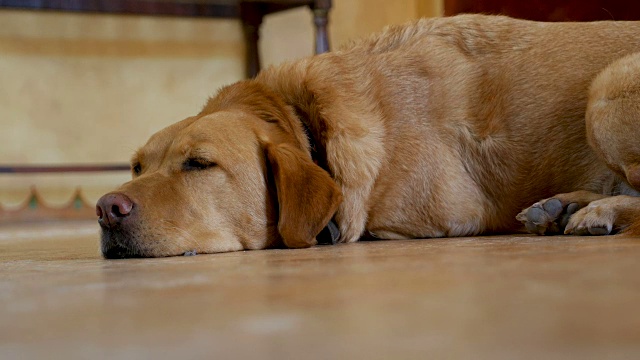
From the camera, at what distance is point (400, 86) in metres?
2.40

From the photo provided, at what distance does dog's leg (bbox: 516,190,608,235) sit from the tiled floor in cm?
74

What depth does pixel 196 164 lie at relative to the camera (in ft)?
7.16

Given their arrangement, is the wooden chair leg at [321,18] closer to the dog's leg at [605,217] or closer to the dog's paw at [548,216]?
the dog's paw at [548,216]

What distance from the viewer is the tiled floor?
Result: 25.5 inches

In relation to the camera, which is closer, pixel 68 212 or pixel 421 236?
pixel 421 236

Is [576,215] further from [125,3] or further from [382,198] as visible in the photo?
[125,3]

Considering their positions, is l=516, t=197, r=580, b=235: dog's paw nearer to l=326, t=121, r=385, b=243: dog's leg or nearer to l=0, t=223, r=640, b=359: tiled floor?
l=326, t=121, r=385, b=243: dog's leg

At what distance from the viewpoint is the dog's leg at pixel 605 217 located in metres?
2.03

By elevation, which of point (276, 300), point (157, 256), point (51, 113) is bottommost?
point (51, 113)

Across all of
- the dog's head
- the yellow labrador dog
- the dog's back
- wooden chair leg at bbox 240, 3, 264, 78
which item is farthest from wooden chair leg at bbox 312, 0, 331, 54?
the dog's head

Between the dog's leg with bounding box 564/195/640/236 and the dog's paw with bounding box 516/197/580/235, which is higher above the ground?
the dog's leg with bounding box 564/195/640/236

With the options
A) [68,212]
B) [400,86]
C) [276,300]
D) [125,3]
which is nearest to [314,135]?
[400,86]

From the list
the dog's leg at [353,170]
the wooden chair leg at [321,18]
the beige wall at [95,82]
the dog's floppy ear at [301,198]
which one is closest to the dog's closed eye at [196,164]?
the dog's floppy ear at [301,198]

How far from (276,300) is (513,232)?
1589mm
